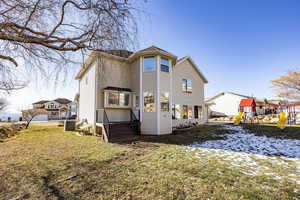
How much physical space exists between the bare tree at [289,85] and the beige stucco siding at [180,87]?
54.7 ft

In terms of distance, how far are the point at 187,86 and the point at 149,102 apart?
6.98 m

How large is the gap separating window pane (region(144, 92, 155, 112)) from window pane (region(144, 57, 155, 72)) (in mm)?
1885

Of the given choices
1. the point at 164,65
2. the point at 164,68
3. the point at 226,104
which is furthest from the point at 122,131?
the point at 226,104

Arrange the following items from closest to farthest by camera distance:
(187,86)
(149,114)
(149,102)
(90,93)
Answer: (149,114), (149,102), (90,93), (187,86)

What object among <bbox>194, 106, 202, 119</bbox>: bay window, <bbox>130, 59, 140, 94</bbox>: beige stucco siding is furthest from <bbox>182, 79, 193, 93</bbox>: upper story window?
<bbox>130, 59, 140, 94</bbox>: beige stucco siding

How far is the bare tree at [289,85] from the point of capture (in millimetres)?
21922

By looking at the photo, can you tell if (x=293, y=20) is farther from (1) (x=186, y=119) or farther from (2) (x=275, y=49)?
(1) (x=186, y=119)

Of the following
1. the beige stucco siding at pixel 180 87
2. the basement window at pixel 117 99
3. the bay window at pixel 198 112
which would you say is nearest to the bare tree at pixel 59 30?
the basement window at pixel 117 99

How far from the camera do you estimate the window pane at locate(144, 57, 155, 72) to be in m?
10.6

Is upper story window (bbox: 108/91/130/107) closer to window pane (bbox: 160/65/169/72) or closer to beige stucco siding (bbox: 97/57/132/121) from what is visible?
beige stucco siding (bbox: 97/57/132/121)

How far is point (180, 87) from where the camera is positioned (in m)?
14.9

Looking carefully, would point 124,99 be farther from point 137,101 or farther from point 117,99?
point 137,101

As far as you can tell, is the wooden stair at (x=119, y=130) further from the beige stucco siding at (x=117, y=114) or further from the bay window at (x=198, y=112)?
the bay window at (x=198, y=112)

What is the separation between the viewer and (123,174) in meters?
3.70
